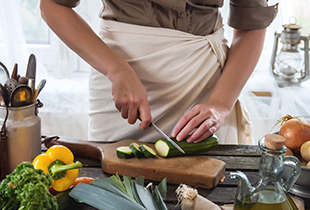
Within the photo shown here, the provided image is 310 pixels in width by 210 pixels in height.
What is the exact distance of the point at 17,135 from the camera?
98 centimetres

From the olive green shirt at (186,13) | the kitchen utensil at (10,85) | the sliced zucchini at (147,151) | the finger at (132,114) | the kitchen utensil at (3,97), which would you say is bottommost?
the sliced zucchini at (147,151)

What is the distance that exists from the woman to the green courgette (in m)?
0.11

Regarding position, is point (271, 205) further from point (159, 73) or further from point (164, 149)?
point (159, 73)

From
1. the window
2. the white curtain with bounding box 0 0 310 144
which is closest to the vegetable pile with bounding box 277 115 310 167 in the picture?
the white curtain with bounding box 0 0 310 144

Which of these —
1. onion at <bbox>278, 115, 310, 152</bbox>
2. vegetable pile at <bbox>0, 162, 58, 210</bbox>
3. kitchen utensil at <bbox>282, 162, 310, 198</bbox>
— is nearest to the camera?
vegetable pile at <bbox>0, 162, 58, 210</bbox>

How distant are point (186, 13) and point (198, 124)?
54 centimetres

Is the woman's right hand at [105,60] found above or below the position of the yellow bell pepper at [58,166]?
above

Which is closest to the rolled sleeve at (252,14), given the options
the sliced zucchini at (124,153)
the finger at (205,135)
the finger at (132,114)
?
the finger at (205,135)

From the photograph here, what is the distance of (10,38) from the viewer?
2.57m

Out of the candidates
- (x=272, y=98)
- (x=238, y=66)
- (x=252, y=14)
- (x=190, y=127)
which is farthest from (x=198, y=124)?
(x=272, y=98)

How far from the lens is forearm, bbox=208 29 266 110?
53.8 inches

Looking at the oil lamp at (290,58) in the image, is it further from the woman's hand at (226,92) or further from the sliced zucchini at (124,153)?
the sliced zucchini at (124,153)

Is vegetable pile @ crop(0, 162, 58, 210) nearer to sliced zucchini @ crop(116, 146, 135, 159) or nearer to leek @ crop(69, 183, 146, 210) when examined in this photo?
leek @ crop(69, 183, 146, 210)

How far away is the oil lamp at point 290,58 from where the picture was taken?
2.41 meters
